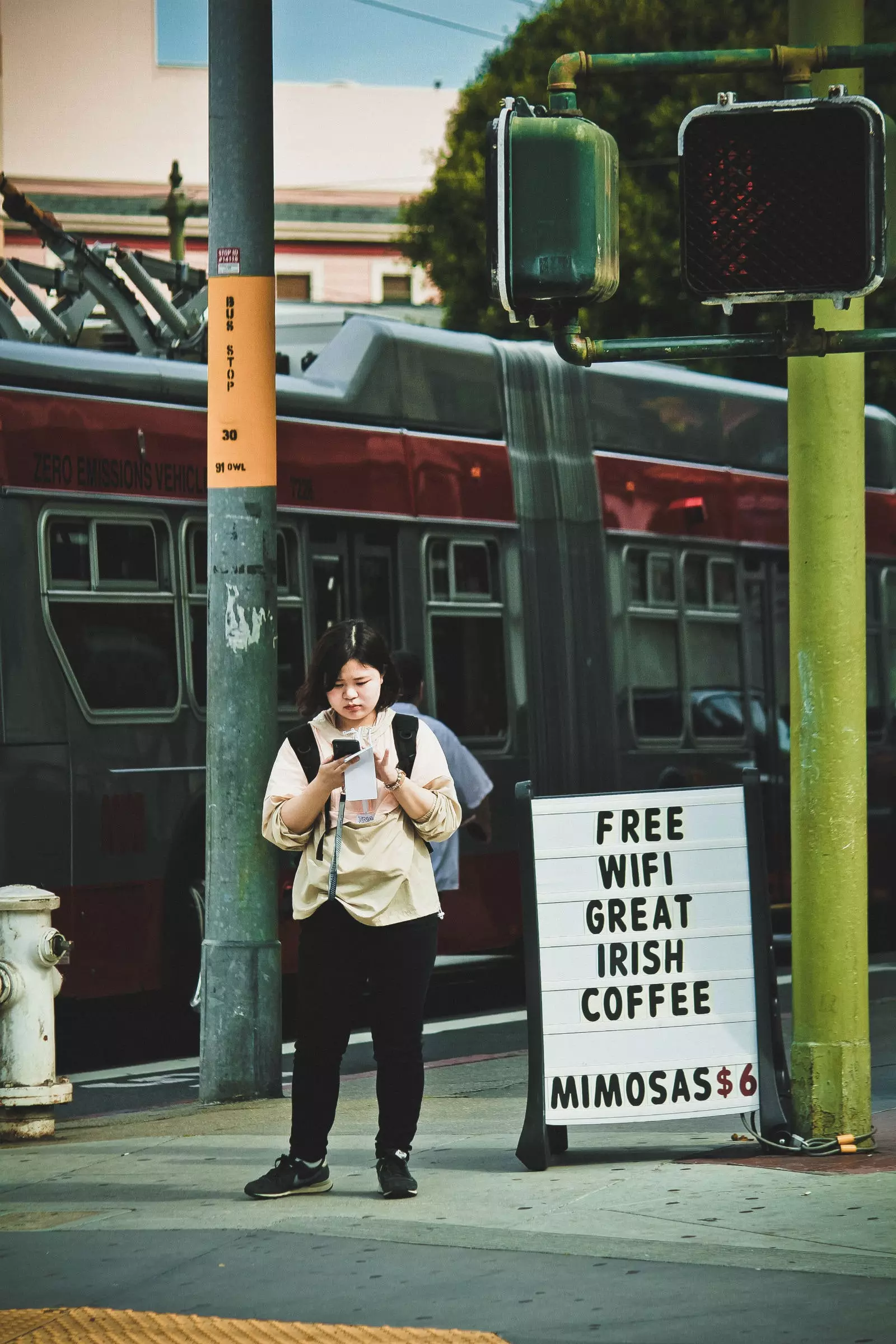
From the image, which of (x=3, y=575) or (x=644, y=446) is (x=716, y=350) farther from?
(x=644, y=446)

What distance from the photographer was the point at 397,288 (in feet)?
138

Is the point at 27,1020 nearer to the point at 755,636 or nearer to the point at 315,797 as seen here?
the point at 315,797

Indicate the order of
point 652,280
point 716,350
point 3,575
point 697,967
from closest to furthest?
point 716,350
point 697,967
point 3,575
point 652,280

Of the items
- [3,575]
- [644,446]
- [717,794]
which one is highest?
[644,446]

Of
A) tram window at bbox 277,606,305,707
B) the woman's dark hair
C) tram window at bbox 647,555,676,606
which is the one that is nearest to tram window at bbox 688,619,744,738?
tram window at bbox 647,555,676,606

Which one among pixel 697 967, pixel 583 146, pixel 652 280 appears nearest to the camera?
pixel 583 146

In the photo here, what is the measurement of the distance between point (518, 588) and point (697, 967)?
660 centimetres

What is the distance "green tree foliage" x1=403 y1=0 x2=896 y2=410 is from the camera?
24.8 m

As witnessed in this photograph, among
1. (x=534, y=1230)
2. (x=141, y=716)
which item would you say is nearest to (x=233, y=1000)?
(x=141, y=716)

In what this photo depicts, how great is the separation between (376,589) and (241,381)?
3441 millimetres

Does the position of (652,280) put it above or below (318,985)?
above

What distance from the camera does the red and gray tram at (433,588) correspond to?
10.7 m

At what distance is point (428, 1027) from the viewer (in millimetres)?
11852

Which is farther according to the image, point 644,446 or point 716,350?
point 644,446
